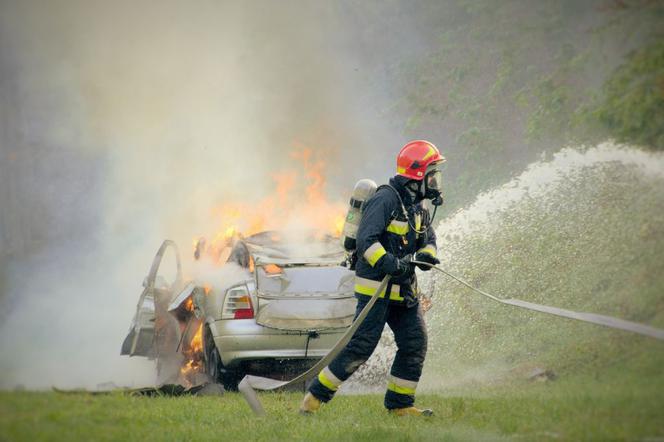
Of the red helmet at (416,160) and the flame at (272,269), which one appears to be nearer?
the red helmet at (416,160)

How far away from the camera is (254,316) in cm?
905

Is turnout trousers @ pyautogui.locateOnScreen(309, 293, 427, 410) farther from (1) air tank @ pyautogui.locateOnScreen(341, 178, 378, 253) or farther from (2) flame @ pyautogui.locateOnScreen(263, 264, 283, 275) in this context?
(2) flame @ pyautogui.locateOnScreen(263, 264, 283, 275)

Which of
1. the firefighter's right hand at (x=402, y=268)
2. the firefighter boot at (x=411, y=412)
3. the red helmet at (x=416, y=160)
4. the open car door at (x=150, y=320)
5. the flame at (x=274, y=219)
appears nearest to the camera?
the firefighter's right hand at (x=402, y=268)

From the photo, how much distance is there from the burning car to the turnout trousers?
1.64 meters

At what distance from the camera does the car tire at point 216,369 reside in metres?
9.17

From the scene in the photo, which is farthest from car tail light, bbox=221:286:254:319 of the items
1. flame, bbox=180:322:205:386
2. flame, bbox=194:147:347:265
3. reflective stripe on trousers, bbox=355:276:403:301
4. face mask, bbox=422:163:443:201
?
face mask, bbox=422:163:443:201

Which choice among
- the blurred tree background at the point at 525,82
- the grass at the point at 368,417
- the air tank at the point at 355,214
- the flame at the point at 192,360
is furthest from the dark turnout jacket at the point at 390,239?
the blurred tree background at the point at 525,82

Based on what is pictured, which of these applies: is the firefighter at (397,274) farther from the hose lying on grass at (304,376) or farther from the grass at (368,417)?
the grass at (368,417)

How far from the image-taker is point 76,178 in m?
28.0

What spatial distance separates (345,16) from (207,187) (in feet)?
19.0

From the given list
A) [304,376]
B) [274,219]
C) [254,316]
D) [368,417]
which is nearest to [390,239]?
[304,376]

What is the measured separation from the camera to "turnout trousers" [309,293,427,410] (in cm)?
723

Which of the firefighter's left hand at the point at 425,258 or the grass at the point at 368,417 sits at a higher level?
the firefighter's left hand at the point at 425,258

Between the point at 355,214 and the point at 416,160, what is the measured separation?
0.69m
